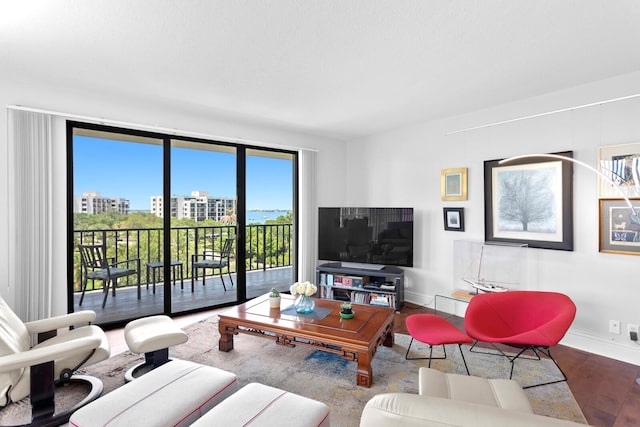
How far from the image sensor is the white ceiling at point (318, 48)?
1897mm

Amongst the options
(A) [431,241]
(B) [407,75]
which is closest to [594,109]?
(B) [407,75]

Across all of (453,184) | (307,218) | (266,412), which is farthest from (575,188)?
(266,412)

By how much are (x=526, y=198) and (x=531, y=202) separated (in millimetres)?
62

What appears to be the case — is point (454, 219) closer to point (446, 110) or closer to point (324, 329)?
point (446, 110)

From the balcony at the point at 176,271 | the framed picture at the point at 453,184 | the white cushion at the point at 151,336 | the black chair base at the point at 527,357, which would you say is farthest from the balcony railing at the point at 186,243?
the black chair base at the point at 527,357

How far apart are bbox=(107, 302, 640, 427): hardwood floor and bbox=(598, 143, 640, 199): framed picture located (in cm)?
143

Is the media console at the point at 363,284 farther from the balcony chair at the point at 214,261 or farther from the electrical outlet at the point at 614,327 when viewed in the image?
the electrical outlet at the point at 614,327

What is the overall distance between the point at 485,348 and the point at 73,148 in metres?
4.53

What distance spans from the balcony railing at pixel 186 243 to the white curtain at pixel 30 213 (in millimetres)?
608

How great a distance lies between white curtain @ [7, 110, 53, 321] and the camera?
2.90m

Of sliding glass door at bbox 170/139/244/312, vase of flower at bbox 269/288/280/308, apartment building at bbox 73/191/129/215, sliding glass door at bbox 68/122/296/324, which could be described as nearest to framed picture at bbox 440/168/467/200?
sliding glass door at bbox 68/122/296/324

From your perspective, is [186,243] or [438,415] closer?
[438,415]

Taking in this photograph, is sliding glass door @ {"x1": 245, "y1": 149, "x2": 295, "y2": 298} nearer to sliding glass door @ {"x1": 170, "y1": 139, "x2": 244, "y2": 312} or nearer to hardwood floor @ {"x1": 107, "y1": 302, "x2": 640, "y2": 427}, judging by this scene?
sliding glass door @ {"x1": 170, "y1": 139, "x2": 244, "y2": 312}

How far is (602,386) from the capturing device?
7.99 ft
